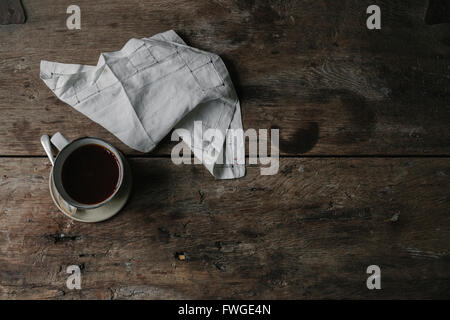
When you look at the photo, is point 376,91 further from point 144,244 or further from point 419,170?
point 144,244

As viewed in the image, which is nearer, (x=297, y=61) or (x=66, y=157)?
(x=66, y=157)

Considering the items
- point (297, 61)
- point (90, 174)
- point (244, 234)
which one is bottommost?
point (244, 234)

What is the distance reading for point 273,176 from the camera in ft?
1.98

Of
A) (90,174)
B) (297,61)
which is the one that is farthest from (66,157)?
(297,61)

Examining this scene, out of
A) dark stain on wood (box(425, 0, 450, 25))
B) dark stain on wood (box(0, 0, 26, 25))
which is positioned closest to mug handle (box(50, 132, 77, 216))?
dark stain on wood (box(0, 0, 26, 25))

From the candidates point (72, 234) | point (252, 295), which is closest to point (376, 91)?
point (252, 295)

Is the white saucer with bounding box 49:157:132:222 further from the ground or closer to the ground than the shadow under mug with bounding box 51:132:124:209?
closer to the ground

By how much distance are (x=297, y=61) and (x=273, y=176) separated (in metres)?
0.21

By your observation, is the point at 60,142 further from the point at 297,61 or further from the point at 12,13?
the point at 297,61

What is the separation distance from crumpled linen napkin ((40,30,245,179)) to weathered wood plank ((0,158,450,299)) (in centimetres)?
4

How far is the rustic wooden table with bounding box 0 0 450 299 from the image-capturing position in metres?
0.58

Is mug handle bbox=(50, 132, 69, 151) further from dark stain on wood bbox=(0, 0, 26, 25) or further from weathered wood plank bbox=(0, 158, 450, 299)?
dark stain on wood bbox=(0, 0, 26, 25)

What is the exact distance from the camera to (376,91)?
0.63 meters

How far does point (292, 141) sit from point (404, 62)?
25cm
